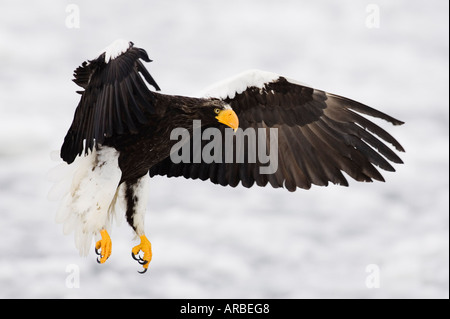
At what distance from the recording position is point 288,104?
316 inches

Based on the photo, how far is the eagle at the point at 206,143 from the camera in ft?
22.1

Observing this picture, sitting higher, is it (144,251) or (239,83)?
(239,83)

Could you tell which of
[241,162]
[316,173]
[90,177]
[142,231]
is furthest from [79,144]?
[316,173]

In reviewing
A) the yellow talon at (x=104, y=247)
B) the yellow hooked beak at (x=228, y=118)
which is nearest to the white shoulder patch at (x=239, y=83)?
the yellow hooked beak at (x=228, y=118)

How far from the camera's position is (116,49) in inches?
255

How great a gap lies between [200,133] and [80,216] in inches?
62.3

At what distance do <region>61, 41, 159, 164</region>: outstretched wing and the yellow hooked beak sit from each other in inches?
38.2

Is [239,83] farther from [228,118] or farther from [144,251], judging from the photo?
[144,251]

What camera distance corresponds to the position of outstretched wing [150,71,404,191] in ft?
25.7

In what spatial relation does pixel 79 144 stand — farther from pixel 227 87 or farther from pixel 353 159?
pixel 353 159

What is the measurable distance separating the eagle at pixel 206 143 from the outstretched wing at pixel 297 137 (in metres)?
0.01

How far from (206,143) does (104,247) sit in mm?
1718

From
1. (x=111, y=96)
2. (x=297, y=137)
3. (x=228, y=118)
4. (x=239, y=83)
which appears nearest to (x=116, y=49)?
(x=111, y=96)

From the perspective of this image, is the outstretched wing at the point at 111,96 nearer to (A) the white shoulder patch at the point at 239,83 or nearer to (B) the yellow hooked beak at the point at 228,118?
(B) the yellow hooked beak at the point at 228,118
